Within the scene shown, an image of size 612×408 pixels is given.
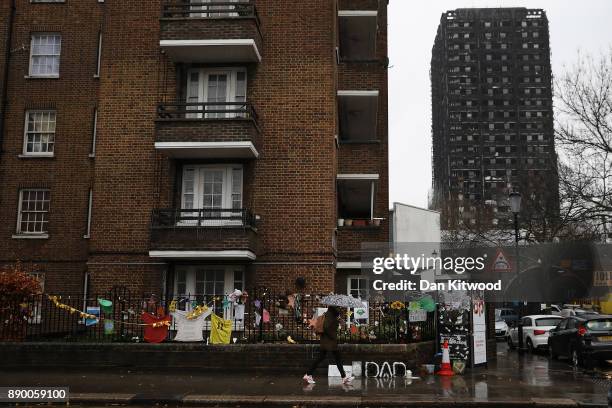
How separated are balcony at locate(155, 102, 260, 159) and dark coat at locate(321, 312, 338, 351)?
680 cm

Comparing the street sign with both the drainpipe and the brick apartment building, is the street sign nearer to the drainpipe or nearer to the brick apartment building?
the brick apartment building

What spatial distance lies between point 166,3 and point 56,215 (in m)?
9.02

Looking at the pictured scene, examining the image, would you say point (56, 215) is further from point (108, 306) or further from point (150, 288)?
point (108, 306)

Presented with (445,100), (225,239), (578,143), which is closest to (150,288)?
(225,239)

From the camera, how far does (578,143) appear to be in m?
28.4

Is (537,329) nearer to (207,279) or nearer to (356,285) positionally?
(356,285)

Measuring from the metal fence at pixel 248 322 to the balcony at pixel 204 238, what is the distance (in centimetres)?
129

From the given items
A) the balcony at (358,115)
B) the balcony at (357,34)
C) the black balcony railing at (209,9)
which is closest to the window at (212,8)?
the black balcony railing at (209,9)

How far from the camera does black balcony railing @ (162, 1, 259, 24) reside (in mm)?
20141

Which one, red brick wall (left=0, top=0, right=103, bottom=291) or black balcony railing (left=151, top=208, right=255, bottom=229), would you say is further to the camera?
red brick wall (left=0, top=0, right=103, bottom=291)

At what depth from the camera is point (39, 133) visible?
82.9 feet

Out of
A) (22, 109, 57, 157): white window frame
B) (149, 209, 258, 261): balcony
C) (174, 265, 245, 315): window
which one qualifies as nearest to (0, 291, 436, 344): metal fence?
(174, 265, 245, 315): window

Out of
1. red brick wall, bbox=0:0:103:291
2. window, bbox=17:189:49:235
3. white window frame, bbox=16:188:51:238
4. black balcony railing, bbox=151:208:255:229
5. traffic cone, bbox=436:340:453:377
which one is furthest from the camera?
window, bbox=17:189:49:235

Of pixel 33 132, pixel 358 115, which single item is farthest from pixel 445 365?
pixel 33 132
